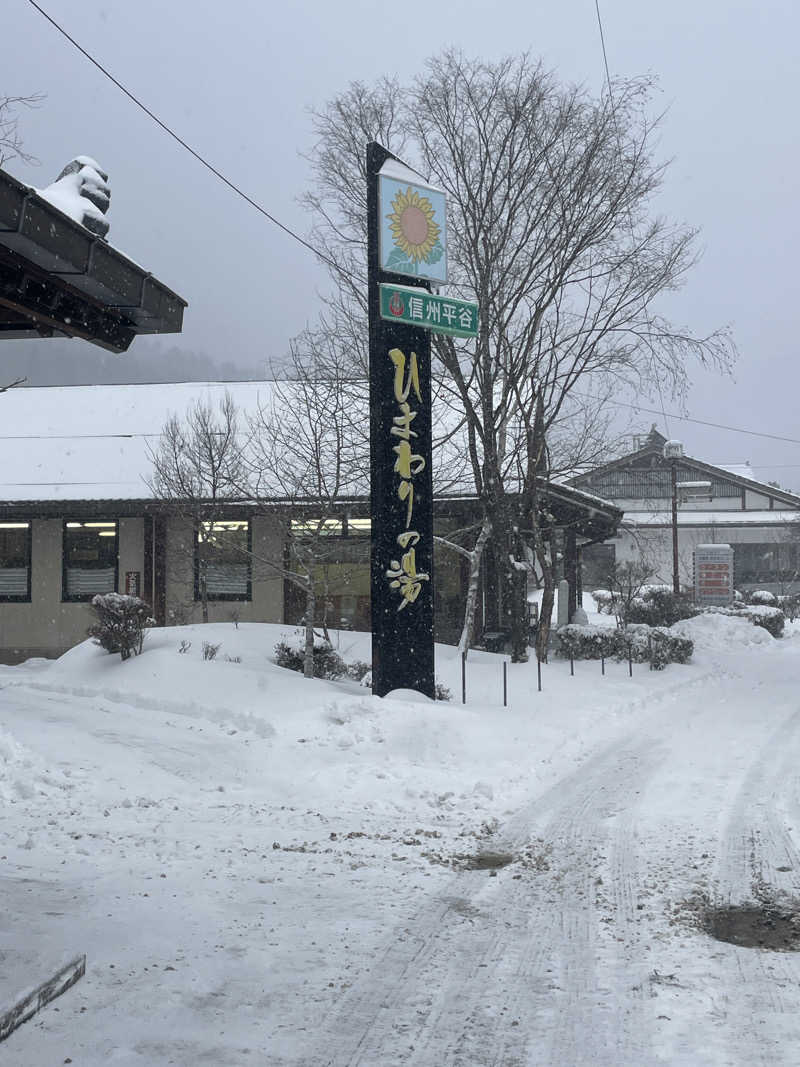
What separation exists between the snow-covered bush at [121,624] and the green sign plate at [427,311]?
5.91 meters

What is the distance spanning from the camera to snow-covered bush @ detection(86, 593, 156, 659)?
14008 millimetres

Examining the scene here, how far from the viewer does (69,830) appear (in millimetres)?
6938

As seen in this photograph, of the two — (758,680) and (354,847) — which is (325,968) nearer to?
(354,847)

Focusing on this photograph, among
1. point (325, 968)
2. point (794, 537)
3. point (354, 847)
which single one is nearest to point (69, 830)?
point (354, 847)

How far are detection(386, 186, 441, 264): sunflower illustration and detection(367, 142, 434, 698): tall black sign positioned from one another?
0.10 m

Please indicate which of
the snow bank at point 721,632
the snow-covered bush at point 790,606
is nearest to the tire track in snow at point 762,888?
the snow bank at point 721,632

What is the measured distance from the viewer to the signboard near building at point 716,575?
30328 mm

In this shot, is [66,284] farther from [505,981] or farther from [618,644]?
[618,644]

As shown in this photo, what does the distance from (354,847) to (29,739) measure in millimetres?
4231

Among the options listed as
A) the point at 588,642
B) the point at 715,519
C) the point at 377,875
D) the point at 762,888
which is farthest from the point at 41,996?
the point at 715,519

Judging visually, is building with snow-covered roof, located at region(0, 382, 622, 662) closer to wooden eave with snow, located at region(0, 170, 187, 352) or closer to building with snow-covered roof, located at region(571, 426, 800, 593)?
wooden eave with snow, located at region(0, 170, 187, 352)

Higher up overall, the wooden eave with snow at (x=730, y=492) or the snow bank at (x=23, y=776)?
the wooden eave with snow at (x=730, y=492)

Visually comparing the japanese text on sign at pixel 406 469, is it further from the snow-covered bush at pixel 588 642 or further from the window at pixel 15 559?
the window at pixel 15 559

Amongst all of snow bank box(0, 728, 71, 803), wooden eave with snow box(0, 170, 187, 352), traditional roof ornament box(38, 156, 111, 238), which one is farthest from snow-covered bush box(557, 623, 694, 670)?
traditional roof ornament box(38, 156, 111, 238)
